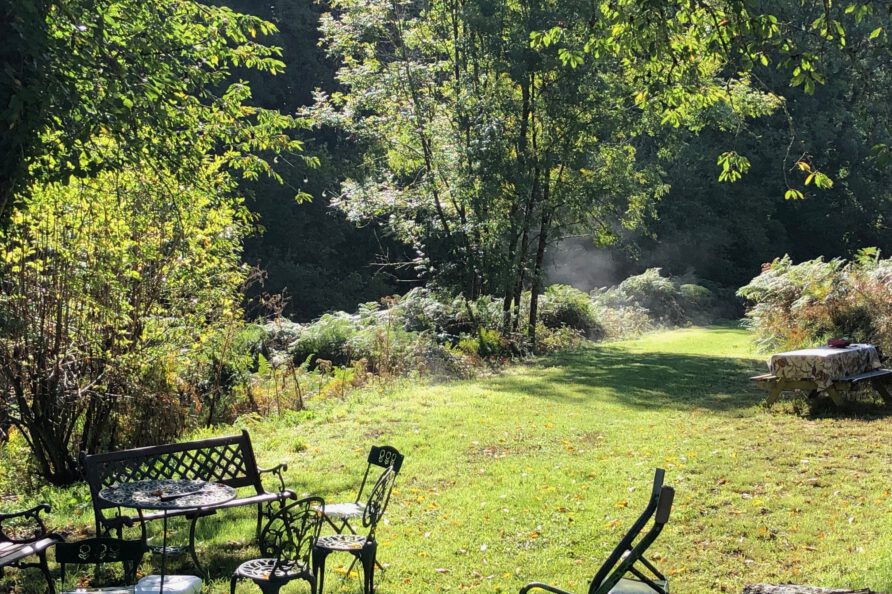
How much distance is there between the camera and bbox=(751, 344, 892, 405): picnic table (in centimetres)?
1184

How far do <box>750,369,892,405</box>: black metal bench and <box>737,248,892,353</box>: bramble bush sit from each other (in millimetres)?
2488

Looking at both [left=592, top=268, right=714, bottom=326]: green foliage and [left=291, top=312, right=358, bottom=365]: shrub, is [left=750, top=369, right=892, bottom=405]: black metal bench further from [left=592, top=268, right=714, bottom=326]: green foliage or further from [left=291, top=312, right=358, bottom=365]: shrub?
[left=592, top=268, right=714, bottom=326]: green foliage

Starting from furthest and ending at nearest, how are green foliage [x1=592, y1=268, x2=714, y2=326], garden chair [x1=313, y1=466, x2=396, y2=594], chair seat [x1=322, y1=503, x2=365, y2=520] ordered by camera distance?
green foliage [x1=592, y1=268, x2=714, y2=326], chair seat [x1=322, y1=503, x2=365, y2=520], garden chair [x1=313, y1=466, x2=396, y2=594]

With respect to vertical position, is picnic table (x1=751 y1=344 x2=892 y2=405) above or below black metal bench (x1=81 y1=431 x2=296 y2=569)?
above

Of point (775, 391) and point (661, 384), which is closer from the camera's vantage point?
point (775, 391)

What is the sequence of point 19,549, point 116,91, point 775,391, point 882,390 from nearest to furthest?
point 19,549
point 116,91
point 882,390
point 775,391

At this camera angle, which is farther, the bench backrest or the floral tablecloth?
the floral tablecloth

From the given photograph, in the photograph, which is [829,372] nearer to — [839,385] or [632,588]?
[839,385]

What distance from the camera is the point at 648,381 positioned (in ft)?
54.0

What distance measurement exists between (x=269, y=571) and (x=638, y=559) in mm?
2237

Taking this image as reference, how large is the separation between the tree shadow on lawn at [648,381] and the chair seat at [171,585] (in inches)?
376

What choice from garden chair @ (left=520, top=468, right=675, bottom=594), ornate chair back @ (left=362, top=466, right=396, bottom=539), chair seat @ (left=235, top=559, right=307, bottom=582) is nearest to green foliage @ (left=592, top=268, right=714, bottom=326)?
ornate chair back @ (left=362, top=466, right=396, bottom=539)

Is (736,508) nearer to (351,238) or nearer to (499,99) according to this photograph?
(499,99)

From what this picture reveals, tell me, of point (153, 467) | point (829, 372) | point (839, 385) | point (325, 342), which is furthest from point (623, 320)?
point (153, 467)
